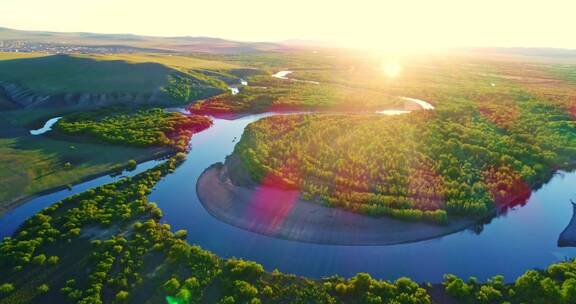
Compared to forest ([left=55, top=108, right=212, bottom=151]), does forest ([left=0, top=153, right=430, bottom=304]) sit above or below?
below

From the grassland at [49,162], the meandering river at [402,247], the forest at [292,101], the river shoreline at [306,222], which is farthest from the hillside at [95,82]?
the river shoreline at [306,222]

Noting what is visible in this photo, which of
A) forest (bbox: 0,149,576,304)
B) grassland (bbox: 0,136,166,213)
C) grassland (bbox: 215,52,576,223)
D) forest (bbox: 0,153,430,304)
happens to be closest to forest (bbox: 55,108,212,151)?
grassland (bbox: 0,136,166,213)

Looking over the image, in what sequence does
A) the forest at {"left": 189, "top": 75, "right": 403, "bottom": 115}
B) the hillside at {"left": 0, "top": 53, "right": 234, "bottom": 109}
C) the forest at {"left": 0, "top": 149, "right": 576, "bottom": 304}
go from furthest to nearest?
the hillside at {"left": 0, "top": 53, "right": 234, "bottom": 109}, the forest at {"left": 189, "top": 75, "right": 403, "bottom": 115}, the forest at {"left": 0, "top": 149, "right": 576, "bottom": 304}

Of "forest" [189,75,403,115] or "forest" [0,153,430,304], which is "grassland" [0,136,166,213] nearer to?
"forest" [0,153,430,304]

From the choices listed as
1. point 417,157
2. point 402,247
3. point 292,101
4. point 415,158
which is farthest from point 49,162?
point 292,101

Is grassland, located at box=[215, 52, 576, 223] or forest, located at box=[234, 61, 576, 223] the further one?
grassland, located at box=[215, 52, 576, 223]

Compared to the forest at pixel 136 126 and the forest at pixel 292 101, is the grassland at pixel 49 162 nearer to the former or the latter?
the forest at pixel 136 126

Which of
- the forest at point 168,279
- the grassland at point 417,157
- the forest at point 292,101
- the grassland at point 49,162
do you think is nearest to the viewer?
the forest at point 168,279
